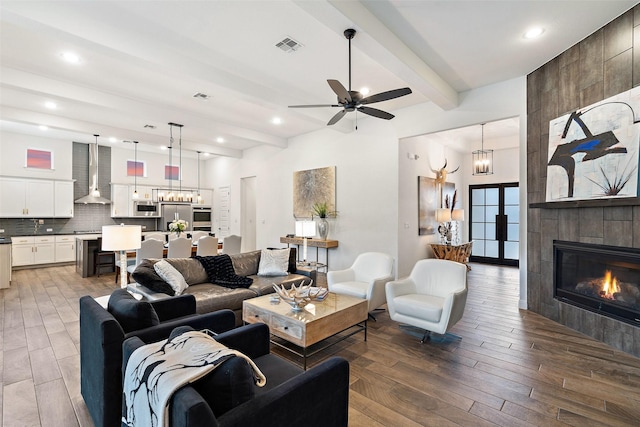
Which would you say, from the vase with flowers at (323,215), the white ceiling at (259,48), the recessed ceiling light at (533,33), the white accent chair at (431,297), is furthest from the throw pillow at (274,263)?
the recessed ceiling light at (533,33)

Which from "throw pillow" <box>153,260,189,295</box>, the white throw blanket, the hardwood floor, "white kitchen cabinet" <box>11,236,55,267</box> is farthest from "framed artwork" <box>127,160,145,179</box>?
the white throw blanket

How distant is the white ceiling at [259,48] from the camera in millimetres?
2947

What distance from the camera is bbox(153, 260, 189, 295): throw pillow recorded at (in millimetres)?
3619

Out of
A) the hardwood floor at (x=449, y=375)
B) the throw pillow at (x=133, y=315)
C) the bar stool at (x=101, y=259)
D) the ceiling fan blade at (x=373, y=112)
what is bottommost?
the hardwood floor at (x=449, y=375)

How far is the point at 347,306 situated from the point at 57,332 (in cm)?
345

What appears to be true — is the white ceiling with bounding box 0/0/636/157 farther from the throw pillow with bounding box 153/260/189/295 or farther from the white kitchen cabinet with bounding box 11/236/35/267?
the white kitchen cabinet with bounding box 11/236/35/267

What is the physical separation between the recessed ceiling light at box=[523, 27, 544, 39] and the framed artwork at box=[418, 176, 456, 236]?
3.33 meters

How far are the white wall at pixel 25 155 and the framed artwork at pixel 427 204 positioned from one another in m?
9.34

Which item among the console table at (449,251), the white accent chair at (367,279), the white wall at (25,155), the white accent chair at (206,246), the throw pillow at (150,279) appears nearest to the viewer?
the throw pillow at (150,279)

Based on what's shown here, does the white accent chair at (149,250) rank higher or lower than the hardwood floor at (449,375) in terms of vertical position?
higher

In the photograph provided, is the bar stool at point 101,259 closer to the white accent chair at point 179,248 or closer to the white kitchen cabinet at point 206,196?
the white accent chair at point 179,248

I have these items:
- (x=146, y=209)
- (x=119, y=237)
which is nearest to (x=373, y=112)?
(x=119, y=237)

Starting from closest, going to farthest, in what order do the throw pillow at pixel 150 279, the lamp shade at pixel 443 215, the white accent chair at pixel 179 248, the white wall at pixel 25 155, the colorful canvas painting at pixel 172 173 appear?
the throw pillow at pixel 150 279 → the white accent chair at pixel 179 248 → the lamp shade at pixel 443 215 → the white wall at pixel 25 155 → the colorful canvas painting at pixel 172 173

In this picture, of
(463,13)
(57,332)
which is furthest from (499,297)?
(57,332)
